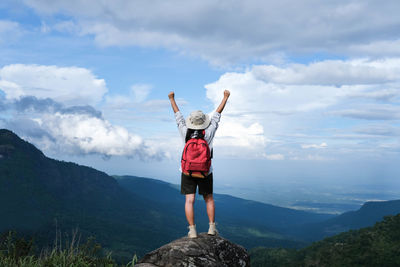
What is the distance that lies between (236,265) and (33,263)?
4122mm

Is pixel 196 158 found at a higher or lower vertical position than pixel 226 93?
lower

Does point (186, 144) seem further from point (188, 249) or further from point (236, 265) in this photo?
point (236, 265)

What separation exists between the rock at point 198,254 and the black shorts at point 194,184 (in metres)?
1.03

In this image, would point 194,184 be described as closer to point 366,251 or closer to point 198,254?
point 198,254

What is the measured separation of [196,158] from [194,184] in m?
0.66

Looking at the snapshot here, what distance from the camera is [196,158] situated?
270 inches

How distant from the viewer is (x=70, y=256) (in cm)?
633

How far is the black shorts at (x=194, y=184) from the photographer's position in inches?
280

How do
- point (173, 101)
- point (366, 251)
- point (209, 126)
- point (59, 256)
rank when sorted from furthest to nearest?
point (366, 251), point (173, 101), point (209, 126), point (59, 256)

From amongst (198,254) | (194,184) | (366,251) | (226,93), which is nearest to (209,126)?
(226,93)

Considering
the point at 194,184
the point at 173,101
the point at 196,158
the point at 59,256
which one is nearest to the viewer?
the point at 59,256

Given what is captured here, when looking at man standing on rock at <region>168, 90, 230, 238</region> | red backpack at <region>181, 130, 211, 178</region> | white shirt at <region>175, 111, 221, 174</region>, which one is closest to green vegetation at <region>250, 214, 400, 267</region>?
man standing on rock at <region>168, 90, 230, 238</region>

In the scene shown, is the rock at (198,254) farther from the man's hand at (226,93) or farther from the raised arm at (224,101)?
the man's hand at (226,93)

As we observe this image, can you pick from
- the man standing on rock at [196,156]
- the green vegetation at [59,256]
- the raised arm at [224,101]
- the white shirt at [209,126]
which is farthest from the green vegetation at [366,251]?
the green vegetation at [59,256]
